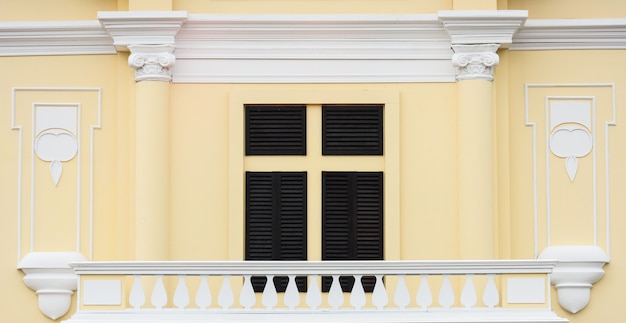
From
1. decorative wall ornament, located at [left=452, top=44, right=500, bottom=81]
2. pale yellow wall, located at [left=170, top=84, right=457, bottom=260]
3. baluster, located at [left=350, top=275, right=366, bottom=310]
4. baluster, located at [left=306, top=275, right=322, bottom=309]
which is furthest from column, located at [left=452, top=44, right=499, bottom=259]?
baluster, located at [left=306, top=275, right=322, bottom=309]

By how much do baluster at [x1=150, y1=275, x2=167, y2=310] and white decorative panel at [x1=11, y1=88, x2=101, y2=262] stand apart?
5.55ft

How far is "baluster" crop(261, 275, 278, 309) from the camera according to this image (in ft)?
52.6

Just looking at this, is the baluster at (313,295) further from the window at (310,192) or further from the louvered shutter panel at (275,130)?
the louvered shutter panel at (275,130)

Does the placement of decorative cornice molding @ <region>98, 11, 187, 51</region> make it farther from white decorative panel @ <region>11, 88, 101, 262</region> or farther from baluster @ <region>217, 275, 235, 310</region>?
baluster @ <region>217, 275, 235, 310</region>

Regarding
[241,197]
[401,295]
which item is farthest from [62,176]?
[401,295]

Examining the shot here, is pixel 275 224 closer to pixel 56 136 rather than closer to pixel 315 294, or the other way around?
pixel 315 294

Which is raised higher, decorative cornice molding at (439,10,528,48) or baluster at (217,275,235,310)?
decorative cornice molding at (439,10,528,48)

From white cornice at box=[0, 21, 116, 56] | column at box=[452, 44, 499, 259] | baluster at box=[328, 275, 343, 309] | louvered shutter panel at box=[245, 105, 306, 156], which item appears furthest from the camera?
white cornice at box=[0, 21, 116, 56]

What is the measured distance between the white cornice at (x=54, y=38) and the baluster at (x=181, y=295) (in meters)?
3.08

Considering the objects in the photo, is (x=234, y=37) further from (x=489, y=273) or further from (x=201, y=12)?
(x=489, y=273)

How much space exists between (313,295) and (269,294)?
0.44m

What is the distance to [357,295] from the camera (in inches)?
631

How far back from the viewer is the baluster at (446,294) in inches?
632

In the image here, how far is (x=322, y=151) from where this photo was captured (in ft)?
57.3
